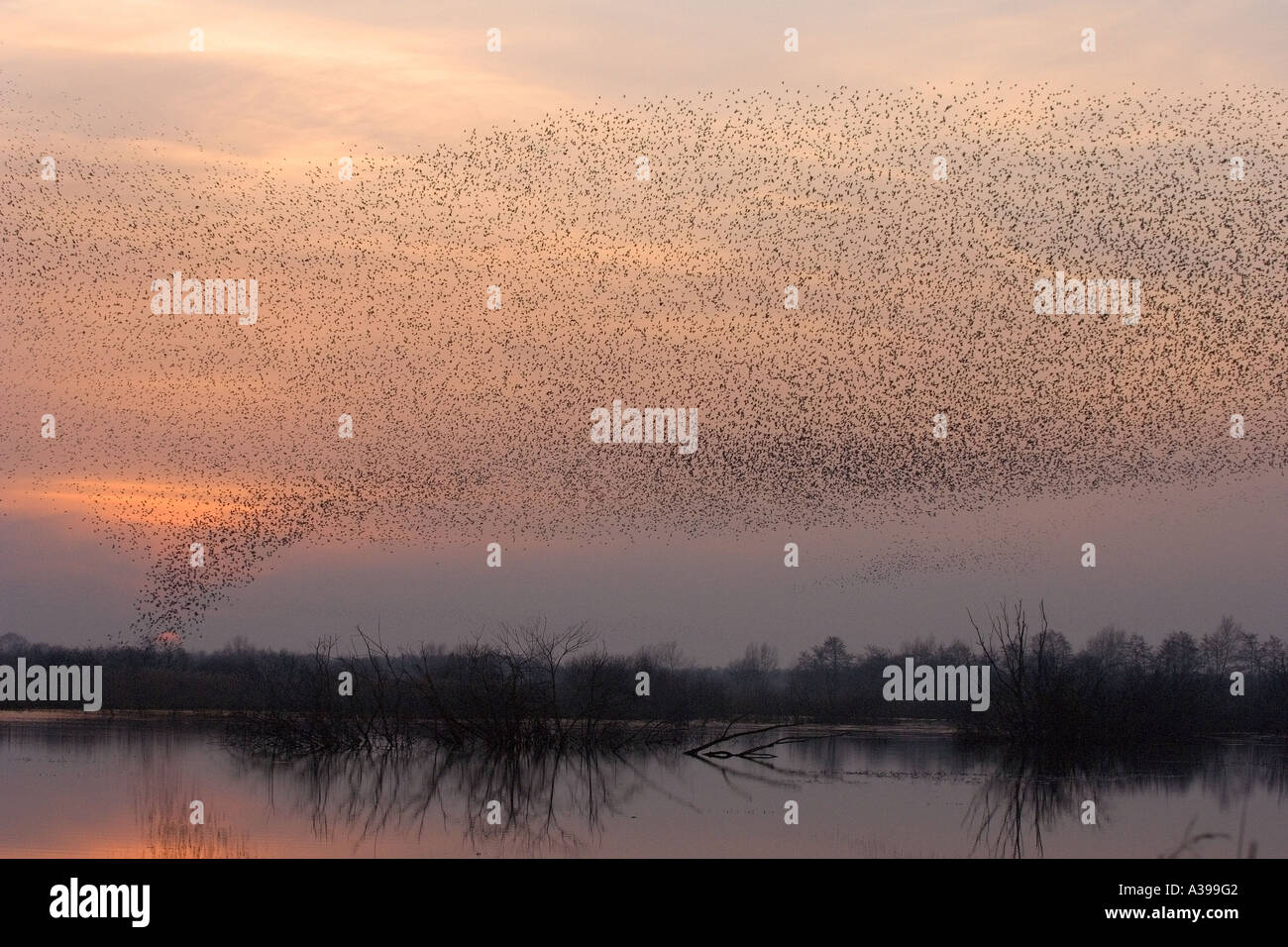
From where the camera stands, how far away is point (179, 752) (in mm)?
33562

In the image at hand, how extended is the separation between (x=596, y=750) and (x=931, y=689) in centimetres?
2685

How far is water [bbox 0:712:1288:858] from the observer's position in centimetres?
→ 2002

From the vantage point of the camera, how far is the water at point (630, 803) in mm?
20016

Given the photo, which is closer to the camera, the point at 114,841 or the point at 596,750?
the point at 114,841

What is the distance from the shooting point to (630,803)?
2459 cm
